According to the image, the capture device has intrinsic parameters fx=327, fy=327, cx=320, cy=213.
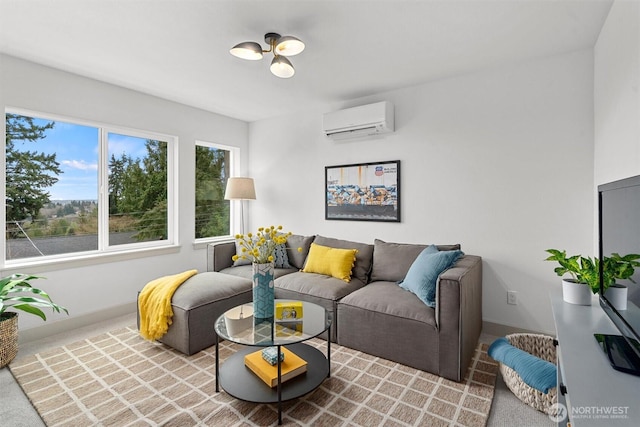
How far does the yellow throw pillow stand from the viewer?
124 inches

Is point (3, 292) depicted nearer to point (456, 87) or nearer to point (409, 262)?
point (409, 262)

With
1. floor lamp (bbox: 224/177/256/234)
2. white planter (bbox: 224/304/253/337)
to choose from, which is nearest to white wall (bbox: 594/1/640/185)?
white planter (bbox: 224/304/253/337)

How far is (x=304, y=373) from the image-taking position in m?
2.07

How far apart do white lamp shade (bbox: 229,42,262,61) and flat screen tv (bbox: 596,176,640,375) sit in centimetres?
211

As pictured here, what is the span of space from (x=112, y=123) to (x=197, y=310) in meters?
2.21

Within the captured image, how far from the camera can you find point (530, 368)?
6.17ft

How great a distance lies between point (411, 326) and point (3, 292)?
2877mm

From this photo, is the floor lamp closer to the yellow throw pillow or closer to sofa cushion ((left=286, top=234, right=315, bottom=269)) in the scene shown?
sofa cushion ((left=286, top=234, right=315, bottom=269))

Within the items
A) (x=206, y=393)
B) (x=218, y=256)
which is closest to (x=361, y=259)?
Result: (x=218, y=256)

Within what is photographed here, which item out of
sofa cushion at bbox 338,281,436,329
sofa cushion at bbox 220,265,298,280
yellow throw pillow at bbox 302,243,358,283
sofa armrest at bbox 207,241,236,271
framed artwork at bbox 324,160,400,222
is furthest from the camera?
sofa armrest at bbox 207,241,236,271

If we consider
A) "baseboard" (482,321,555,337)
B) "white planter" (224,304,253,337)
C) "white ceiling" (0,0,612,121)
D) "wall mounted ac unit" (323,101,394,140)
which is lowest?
"baseboard" (482,321,555,337)

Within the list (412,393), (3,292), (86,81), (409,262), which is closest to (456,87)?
(409,262)

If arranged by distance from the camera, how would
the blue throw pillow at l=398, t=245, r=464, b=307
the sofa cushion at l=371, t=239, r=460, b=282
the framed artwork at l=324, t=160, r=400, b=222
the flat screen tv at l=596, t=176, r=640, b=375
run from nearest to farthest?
the flat screen tv at l=596, t=176, r=640, b=375 → the blue throw pillow at l=398, t=245, r=464, b=307 → the sofa cushion at l=371, t=239, r=460, b=282 → the framed artwork at l=324, t=160, r=400, b=222

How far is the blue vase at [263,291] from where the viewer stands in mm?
2158
